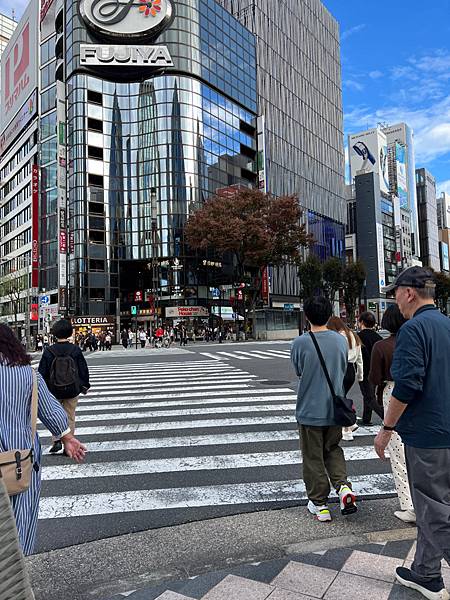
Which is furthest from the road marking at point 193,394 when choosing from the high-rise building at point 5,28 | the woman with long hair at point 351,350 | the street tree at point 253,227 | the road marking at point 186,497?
the high-rise building at point 5,28

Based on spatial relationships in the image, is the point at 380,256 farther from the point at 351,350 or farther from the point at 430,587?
the point at 430,587

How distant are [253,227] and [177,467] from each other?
35.2 meters

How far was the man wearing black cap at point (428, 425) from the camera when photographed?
2.46 metres

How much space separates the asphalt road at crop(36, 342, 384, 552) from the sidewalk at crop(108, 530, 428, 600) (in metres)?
0.99

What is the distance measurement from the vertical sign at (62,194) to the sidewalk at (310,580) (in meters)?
47.5

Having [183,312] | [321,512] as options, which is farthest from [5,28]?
[321,512]

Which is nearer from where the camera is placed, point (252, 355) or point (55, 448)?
point (55, 448)

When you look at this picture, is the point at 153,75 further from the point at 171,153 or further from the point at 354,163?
the point at 354,163

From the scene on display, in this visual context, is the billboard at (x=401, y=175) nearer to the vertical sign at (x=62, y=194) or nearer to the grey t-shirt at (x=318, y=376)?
the vertical sign at (x=62, y=194)

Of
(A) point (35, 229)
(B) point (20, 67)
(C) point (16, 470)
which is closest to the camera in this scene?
(C) point (16, 470)

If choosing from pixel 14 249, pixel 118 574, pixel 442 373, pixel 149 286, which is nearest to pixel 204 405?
pixel 118 574

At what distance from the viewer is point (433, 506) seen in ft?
8.16

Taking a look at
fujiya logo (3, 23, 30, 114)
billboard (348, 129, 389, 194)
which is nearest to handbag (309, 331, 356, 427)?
fujiya logo (3, 23, 30, 114)

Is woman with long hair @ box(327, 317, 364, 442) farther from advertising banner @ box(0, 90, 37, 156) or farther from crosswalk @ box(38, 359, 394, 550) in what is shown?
advertising banner @ box(0, 90, 37, 156)
